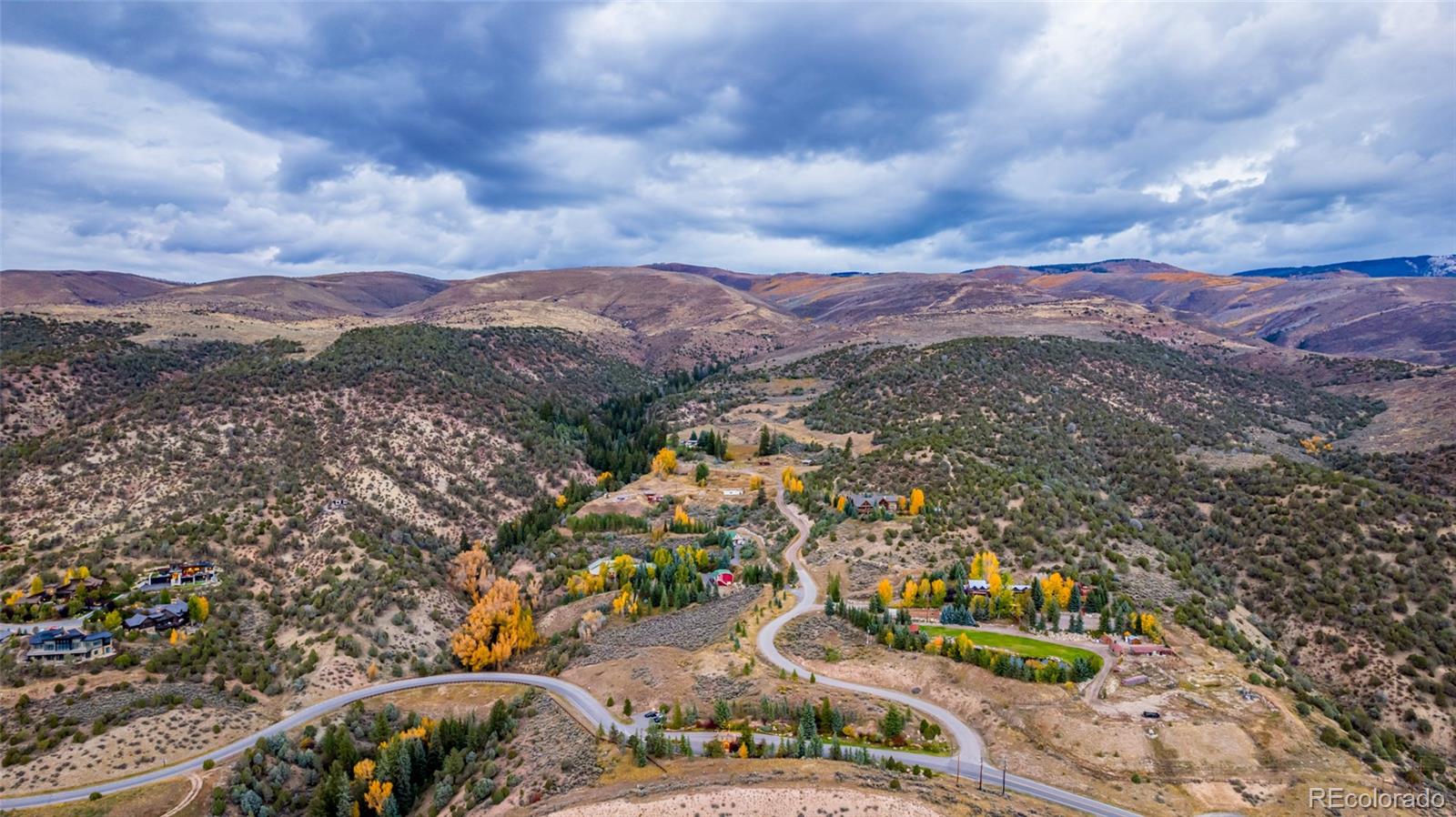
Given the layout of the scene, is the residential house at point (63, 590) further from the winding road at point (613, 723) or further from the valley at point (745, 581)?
the winding road at point (613, 723)

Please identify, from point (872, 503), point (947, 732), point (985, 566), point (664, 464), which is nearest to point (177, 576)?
point (664, 464)

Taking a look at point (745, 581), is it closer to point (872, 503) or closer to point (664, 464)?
point (872, 503)

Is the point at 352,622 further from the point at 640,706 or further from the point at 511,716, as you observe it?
the point at 640,706

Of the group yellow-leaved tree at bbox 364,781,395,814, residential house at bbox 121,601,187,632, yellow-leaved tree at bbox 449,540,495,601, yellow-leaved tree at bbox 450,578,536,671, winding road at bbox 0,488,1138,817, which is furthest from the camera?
yellow-leaved tree at bbox 449,540,495,601

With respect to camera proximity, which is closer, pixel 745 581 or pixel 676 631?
pixel 676 631

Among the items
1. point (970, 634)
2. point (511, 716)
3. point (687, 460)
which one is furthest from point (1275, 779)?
point (687, 460)

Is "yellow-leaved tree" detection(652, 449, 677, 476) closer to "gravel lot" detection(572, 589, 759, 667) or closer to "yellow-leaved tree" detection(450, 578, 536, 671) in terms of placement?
"gravel lot" detection(572, 589, 759, 667)

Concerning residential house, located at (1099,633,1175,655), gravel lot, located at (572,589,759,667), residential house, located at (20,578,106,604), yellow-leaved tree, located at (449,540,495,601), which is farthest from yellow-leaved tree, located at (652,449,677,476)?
residential house, located at (1099,633,1175,655)

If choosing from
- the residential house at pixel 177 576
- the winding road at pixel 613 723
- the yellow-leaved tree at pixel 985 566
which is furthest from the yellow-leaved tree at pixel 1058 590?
the residential house at pixel 177 576
